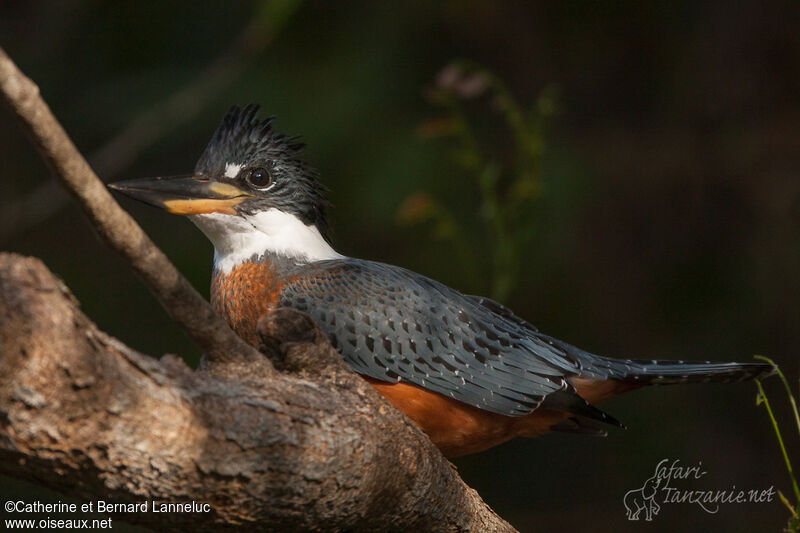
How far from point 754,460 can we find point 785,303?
0.98m

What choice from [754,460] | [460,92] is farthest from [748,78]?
[460,92]

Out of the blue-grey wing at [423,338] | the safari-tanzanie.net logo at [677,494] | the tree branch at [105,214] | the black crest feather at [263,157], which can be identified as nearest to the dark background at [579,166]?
the safari-tanzanie.net logo at [677,494]

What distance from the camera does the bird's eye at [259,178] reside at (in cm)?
337

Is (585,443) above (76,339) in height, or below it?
above

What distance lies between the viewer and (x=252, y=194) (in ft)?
11.0

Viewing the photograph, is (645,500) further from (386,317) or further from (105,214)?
(105,214)

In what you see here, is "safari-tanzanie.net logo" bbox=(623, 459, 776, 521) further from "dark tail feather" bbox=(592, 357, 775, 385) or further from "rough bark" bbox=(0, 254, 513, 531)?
"rough bark" bbox=(0, 254, 513, 531)

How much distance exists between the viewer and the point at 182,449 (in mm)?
1962

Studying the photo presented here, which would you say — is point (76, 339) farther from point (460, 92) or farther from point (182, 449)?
point (460, 92)

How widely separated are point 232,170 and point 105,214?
5.15ft

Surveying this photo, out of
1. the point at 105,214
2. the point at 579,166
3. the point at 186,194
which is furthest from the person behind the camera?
the point at 579,166

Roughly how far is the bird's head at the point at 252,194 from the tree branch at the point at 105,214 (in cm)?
114

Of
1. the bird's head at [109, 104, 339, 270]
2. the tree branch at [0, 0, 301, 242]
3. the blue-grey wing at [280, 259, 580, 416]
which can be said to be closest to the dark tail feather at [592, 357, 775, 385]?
the blue-grey wing at [280, 259, 580, 416]

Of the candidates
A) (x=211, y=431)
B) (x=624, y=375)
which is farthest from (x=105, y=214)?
(x=624, y=375)
